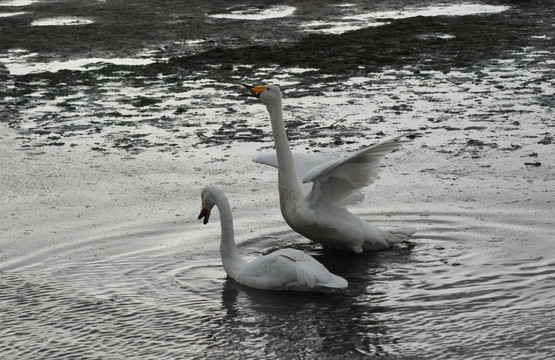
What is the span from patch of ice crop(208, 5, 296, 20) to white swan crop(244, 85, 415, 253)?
14.6 meters

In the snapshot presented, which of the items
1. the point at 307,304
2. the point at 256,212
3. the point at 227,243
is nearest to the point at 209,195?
the point at 227,243

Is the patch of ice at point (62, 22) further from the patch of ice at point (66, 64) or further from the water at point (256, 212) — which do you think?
the water at point (256, 212)

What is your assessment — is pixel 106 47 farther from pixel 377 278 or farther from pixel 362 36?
pixel 377 278

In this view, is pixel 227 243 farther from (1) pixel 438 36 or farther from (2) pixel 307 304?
(1) pixel 438 36

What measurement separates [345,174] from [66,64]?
36.2 feet

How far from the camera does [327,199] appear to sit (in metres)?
8.96

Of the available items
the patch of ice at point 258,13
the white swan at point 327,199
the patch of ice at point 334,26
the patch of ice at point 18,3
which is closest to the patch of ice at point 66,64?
the patch of ice at point 334,26

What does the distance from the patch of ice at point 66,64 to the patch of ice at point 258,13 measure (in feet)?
16.9

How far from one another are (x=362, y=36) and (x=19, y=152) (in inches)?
356

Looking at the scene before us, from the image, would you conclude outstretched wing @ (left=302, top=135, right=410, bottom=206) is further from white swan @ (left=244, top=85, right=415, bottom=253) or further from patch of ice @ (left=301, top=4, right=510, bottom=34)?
patch of ice @ (left=301, top=4, right=510, bottom=34)

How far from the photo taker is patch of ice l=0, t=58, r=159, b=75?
714 inches

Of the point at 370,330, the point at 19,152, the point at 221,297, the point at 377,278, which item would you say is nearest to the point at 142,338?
the point at 221,297

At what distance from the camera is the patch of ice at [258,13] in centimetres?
2361

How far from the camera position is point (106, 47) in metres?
20.2
